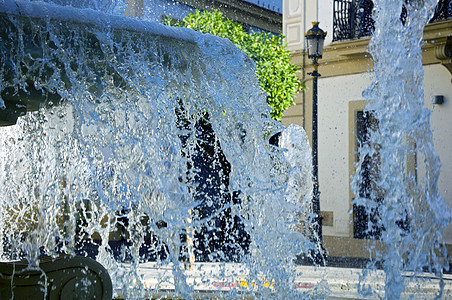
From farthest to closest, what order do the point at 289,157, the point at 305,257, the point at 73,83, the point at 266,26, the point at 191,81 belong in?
1. the point at 266,26
2. the point at 289,157
3. the point at 305,257
4. the point at 191,81
5. the point at 73,83

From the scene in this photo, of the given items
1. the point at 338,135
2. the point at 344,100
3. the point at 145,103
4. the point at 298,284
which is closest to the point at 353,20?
the point at 344,100

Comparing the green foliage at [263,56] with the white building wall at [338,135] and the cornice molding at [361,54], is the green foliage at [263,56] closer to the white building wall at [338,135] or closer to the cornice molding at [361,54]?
the cornice molding at [361,54]

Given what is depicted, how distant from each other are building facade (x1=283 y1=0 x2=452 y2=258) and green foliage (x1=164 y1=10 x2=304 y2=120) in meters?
1.66

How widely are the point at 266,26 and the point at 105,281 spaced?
56.0ft

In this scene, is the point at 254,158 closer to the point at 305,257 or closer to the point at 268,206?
the point at 268,206

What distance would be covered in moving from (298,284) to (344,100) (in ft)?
24.4

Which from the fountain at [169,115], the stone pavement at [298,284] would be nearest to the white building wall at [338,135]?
the stone pavement at [298,284]

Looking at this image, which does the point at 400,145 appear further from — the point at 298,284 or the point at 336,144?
the point at 336,144

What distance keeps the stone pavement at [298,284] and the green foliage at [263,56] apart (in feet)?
13.5

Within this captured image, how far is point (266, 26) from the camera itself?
64.8 ft

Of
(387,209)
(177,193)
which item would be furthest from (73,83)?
(387,209)

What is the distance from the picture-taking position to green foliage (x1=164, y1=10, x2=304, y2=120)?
34.3 feet

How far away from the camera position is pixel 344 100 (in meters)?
12.5

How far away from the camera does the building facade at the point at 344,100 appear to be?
11055mm
